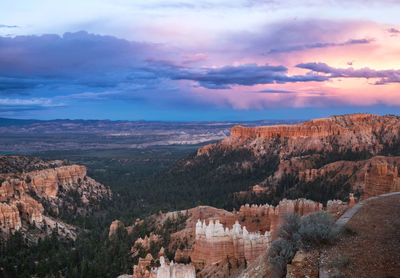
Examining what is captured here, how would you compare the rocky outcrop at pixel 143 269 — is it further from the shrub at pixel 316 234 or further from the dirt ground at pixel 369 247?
the dirt ground at pixel 369 247

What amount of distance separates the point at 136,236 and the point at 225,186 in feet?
152

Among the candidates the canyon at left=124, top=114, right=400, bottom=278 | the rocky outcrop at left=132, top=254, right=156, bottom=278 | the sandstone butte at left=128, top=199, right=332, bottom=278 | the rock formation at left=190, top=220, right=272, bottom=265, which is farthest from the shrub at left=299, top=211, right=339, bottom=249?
the rocky outcrop at left=132, top=254, right=156, bottom=278

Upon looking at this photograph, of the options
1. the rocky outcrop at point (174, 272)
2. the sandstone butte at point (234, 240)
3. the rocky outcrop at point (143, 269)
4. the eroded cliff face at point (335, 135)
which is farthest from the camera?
the eroded cliff face at point (335, 135)

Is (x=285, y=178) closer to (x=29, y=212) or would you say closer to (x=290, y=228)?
(x=29, y=212)

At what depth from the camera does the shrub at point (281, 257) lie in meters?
11.0

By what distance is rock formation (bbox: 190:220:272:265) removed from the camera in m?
25.4

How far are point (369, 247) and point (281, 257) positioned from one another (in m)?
2.54

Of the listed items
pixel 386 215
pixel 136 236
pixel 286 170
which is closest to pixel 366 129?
pixel 286 170

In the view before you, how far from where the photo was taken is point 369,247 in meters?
10.7

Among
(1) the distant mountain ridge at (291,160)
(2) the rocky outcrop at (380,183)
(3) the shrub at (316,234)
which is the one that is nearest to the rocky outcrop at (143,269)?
(2) the rocky outcrop at (380,183)

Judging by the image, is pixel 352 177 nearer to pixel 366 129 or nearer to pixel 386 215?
pixel 366 129

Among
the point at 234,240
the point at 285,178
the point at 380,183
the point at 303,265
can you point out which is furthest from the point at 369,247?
the point at 285,178

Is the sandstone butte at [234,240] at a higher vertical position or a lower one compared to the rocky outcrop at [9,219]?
higher

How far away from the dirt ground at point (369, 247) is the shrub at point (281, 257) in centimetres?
104
